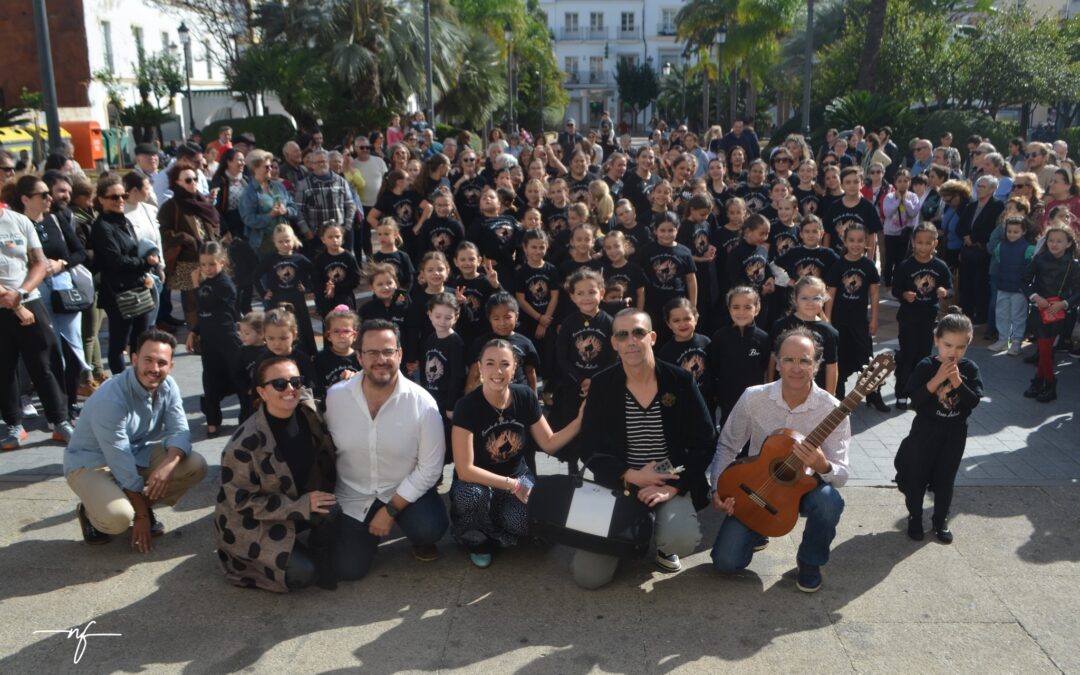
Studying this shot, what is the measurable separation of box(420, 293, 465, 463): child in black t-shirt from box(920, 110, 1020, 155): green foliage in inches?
669

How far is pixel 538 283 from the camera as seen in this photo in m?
7.38

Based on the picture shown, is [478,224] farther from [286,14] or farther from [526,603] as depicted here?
[286,14]

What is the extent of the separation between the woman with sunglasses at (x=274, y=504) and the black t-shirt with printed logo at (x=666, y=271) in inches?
139

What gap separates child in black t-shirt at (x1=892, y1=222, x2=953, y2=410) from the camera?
7375mm

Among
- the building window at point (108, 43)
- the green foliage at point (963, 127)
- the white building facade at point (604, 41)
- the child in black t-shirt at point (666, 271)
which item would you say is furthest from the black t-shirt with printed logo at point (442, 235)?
the white building facade at point (604, 41)

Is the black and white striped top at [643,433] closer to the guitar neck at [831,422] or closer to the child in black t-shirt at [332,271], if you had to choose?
the guitar neck at [831,422]

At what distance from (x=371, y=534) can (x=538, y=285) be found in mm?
3000

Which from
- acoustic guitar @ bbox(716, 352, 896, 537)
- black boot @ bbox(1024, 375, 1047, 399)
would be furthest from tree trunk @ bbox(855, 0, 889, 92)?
acoustic guitar @ bbox(716, 352, 896, 537)

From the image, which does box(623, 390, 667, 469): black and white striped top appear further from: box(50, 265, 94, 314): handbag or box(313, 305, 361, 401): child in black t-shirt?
box(50, 265, 94, 314): handbag

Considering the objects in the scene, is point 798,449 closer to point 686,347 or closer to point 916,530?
point 916,530

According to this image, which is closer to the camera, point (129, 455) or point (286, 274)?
point (129, 455)

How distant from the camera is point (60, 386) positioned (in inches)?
271

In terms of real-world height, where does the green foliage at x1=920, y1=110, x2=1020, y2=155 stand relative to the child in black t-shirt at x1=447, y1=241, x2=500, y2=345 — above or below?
above

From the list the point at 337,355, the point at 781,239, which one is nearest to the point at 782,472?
the point at 337,355
